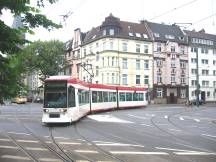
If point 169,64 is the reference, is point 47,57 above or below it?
above

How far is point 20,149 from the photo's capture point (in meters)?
15.5

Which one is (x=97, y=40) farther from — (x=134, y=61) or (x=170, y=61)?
(x=170, y=61)

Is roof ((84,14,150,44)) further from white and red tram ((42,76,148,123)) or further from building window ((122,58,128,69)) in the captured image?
white and red tram ((42,76,148,123))

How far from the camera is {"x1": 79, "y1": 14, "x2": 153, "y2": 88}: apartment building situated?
252ft

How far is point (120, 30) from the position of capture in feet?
259

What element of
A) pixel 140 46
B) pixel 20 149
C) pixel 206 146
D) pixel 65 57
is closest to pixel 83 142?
pixel 20 149

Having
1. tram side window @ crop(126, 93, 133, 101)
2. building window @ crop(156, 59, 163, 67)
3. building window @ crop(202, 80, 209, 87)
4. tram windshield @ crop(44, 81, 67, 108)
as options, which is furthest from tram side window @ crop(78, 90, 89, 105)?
building window @ crop(202, 80, 209, 87)

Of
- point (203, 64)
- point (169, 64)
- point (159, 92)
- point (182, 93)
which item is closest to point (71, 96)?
point (159, 92)

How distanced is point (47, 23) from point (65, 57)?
8218 cm

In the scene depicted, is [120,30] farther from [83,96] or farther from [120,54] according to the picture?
[83,96]

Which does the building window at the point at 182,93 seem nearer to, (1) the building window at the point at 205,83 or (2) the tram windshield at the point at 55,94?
(1) the building window at the point at 205,83

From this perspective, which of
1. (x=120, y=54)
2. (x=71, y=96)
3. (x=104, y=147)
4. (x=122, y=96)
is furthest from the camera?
(x=120, y=54)

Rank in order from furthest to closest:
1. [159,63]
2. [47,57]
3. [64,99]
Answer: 1. [47,57]
2. [159,63]
3. [64,99]

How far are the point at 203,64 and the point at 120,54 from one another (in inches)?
814
